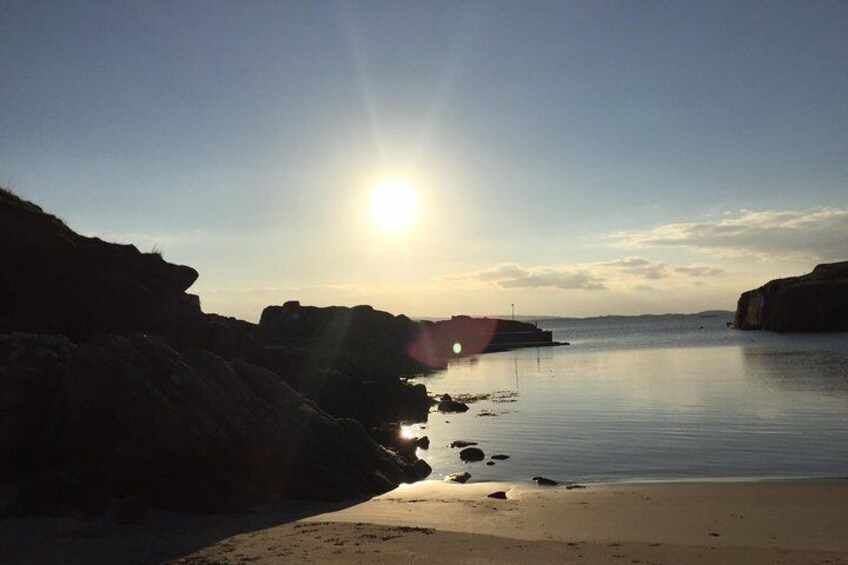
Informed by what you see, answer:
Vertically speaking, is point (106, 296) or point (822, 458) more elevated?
point (106, 296)

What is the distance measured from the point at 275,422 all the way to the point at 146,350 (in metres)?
3.87

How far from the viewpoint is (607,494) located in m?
17.0

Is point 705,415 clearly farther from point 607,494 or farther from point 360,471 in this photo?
point 360,471

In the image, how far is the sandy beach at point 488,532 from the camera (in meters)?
10.7

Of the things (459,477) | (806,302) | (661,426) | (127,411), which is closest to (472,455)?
(459,477)

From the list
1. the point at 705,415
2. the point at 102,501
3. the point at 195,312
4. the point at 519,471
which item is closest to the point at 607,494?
the point at 519,471

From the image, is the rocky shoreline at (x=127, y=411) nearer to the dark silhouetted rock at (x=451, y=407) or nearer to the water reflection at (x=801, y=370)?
the dark silhouetted rock at (x=451, y=407)

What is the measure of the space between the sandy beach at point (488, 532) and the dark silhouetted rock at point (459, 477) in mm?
3150

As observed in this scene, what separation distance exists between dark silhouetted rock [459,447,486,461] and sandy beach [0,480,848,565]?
23.1 feet

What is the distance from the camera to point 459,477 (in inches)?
801

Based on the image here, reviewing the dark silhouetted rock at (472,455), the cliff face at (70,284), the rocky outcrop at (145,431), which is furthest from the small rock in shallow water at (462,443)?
the cliff face at (70,284)

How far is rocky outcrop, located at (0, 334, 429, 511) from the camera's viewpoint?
1384cm

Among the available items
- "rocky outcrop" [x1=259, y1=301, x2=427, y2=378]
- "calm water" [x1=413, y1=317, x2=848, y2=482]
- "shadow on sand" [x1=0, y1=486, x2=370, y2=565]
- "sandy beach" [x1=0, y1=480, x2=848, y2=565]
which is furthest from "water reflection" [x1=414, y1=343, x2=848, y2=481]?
"rocky outcrop" [x1=259, y1=301, x2=427, y2=378]

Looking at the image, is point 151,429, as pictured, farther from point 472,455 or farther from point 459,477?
point 472,455
